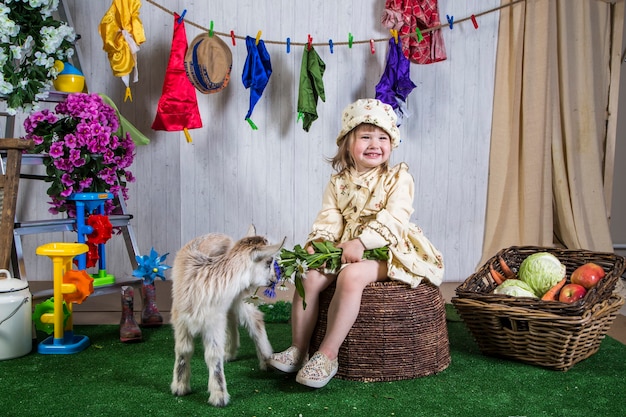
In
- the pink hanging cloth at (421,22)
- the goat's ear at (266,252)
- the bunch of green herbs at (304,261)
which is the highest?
the pink hanging cloth at (421,22)

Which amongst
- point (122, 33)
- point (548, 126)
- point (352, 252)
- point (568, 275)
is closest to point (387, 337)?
point (352, 252)

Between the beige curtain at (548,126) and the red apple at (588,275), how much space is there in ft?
4.27

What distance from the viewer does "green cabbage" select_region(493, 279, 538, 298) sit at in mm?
2125

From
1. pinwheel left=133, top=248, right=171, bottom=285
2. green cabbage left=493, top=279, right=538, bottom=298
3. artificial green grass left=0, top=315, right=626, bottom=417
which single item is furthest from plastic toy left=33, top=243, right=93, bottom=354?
green cabbage left=493, top=279, right=538, bottom=298

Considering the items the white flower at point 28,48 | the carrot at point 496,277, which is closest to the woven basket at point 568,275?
the carrot at point 496,277

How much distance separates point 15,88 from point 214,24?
48.5 inches

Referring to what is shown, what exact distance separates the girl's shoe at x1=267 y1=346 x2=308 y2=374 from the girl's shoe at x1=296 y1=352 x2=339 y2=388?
109 millimetres

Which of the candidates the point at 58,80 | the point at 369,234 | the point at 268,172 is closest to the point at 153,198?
the point at 268,172

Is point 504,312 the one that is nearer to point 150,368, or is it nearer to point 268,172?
point 150,368

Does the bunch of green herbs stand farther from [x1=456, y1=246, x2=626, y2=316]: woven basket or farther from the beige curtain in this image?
the beige curtain

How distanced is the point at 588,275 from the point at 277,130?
187 cm

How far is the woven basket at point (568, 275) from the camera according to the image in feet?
6.31

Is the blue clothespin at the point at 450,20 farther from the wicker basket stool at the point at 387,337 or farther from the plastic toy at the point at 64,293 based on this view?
the plastic toy at the point at 64,293

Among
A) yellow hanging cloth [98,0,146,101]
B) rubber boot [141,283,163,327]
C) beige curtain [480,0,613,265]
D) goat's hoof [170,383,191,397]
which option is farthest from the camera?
beige curtain [480,0,613,265]
